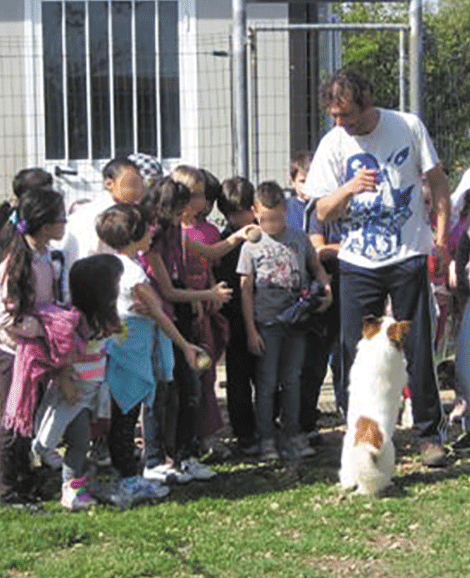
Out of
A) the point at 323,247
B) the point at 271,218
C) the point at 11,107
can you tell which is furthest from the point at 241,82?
the point at 11,107

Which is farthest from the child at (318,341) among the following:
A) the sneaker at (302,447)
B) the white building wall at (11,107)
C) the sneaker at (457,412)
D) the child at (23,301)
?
the white building wall at (11,107)

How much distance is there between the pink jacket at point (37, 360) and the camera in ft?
20.2

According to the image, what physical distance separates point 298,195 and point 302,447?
1.85 m

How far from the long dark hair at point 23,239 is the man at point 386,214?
62.2 inches

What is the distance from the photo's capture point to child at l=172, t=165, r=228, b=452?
7.26 m

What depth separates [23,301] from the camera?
613 centimetres

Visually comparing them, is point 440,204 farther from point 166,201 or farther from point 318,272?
point 166,201

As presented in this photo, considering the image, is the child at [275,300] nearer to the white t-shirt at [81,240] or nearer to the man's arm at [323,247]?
the man's arm at [323,247]

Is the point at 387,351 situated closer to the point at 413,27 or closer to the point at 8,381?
the point at 8,381

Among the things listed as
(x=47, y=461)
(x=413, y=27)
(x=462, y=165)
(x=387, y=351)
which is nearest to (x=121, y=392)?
(x=47, y=461)

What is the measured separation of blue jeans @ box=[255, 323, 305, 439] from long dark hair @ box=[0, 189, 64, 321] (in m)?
1.70

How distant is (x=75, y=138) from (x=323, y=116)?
10.5ft

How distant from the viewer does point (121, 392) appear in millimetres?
6523

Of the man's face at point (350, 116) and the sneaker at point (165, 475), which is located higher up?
the man's face at point (350, 116)
